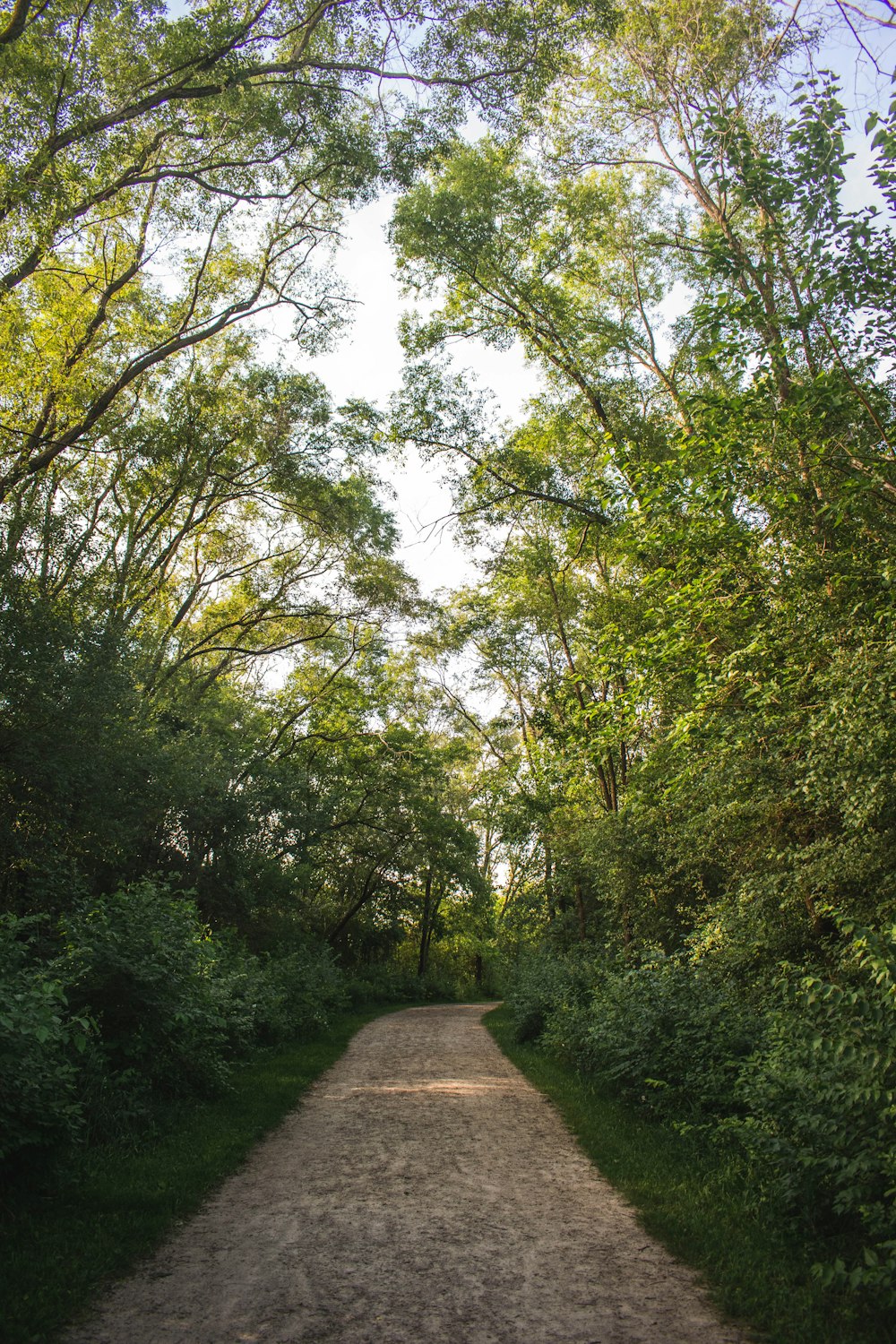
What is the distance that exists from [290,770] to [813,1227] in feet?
59.2

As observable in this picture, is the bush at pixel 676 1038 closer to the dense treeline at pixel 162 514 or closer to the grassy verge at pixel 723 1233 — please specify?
the grassy verge at pixel 723 1233

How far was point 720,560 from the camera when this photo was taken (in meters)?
8.80

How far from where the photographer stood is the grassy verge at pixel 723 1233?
3502 millimetres

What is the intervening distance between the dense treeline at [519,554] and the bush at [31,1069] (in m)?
0.05

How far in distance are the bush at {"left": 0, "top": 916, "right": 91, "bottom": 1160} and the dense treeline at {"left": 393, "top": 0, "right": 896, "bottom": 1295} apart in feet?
15.0

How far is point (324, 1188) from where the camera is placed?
5.51 m

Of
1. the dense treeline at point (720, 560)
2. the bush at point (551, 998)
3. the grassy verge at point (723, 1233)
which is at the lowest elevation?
the grassy verge at point (723, 1233)

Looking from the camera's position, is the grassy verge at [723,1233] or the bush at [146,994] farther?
the bush at [146,994]

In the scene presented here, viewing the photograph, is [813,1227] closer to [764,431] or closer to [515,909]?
[764,431]

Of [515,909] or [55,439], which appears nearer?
[55,439]

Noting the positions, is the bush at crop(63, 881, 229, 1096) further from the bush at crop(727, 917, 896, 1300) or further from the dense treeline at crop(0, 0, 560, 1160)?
the bush at crop(727, 917, 896, 1300)

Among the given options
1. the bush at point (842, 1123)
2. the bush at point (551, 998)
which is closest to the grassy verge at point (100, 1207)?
the bush at point (842, 1123)

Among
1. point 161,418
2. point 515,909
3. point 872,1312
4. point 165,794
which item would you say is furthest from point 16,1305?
point 515,909

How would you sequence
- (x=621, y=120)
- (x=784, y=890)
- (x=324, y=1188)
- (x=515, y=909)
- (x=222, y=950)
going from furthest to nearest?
(x=515, y=909) → (x=621, y=120) → (x=222, y=950) → (x=784, y=890) → (x=324, y=1188)
